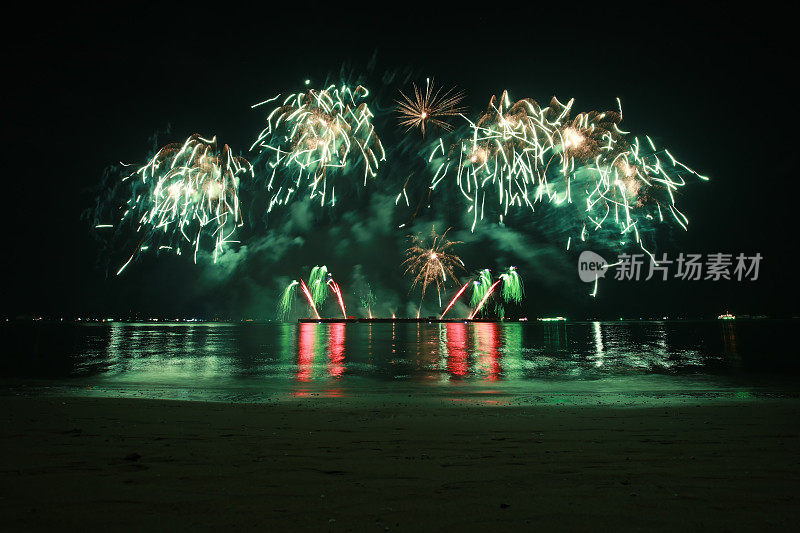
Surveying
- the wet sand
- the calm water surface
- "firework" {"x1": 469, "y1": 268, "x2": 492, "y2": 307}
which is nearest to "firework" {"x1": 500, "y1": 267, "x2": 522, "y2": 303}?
"firework" {"x1": 469, "y1": 268, "x2": 492, "y2": 307}

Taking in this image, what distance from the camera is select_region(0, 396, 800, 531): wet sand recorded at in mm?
3281

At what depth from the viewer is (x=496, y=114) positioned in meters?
43.3

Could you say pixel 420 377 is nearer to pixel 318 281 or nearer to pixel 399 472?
pixel 399 472

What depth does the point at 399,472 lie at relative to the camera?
4.30 meters

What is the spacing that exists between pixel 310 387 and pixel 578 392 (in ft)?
19.5

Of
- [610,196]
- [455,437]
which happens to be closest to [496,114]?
[610,196]

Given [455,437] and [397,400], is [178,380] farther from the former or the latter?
[455,437]

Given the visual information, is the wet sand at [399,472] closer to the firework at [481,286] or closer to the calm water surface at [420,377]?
the calm water surface at [420,377]

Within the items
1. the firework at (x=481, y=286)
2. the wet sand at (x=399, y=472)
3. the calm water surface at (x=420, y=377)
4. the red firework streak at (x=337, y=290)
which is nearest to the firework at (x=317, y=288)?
the red firework streak at (x=337, y=290)

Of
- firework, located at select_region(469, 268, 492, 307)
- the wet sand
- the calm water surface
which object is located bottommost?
the calm water surface

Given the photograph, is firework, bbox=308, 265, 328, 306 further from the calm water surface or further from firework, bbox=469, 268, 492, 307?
the calm water surface

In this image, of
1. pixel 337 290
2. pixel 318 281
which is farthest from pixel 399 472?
pixel 337 290

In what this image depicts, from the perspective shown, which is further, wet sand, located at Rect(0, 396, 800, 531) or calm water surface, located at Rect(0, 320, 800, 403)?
calm water surface, located at Rect(0, 320, 800, 403)

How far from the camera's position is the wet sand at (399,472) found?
10.8ft
